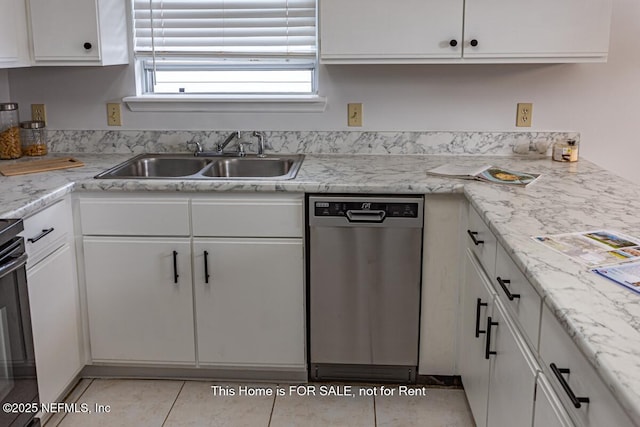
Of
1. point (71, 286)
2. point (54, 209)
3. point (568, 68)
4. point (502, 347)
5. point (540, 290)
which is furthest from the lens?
point (568, 68)

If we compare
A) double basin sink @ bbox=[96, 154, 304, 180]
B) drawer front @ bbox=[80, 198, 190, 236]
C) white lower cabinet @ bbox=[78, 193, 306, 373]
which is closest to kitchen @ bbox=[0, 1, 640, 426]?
double basin sink @ bbox=[96, 154, 304, 180]

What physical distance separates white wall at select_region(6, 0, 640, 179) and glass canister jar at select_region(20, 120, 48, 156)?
0.25 meters

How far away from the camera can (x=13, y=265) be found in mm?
2059

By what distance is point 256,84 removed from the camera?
330 centimetres

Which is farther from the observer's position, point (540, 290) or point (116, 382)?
point (116, 382)

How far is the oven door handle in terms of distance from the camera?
200 centimetres

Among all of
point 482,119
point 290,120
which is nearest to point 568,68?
point 482,119

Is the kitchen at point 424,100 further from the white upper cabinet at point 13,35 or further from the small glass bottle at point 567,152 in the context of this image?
the white upper cabinet at point 13,35

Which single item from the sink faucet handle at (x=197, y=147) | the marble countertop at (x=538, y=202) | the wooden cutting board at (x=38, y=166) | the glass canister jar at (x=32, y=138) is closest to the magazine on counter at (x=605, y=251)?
Result: the marble countertop at (x=538, y=202)

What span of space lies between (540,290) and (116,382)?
6.58ft

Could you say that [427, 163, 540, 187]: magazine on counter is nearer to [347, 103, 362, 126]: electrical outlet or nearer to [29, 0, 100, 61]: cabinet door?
[347, 103, 362, 126]: electrical outlet

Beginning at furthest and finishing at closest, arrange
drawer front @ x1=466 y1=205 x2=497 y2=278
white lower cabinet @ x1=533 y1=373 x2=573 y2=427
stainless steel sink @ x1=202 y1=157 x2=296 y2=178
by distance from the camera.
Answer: stainless steel sink @ x1=202 y1=157 x2=296 y2=178 → drawer front @ x1=466 y1=205 x2=497 y2=278 → white lower cabinet @ x1=533 y1=373 x2=573 y2=427

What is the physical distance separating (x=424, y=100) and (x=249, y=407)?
159 cm

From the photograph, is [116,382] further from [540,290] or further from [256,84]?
[540,290]
